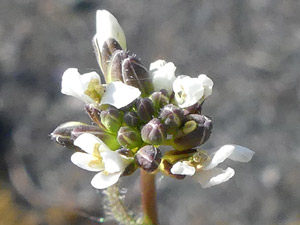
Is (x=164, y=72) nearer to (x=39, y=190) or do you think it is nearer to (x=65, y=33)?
(x=39, y=190)

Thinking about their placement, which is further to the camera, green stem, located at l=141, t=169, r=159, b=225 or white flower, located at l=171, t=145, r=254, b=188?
green stem, located at l=141, t=169, r=159, b=225

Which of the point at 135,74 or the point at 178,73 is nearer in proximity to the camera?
the point at 135,74

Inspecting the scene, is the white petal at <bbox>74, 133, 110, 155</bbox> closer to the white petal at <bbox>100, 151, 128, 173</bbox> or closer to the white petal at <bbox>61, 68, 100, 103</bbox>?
the white petal at <bbox>100, 151, 128, 173</bbox>

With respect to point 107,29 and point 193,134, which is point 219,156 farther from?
point 107,29

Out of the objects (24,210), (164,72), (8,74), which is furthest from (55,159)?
(164,72)

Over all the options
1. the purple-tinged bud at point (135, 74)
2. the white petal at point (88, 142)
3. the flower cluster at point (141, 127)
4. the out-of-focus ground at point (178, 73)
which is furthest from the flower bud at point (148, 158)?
the out-of-focus ground at point (178, 73)

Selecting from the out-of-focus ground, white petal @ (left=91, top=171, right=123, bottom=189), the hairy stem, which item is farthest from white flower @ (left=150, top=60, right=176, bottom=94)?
the out-of-focus ground

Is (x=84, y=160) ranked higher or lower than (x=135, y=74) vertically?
lower

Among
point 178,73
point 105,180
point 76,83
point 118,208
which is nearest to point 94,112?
point 76,83
